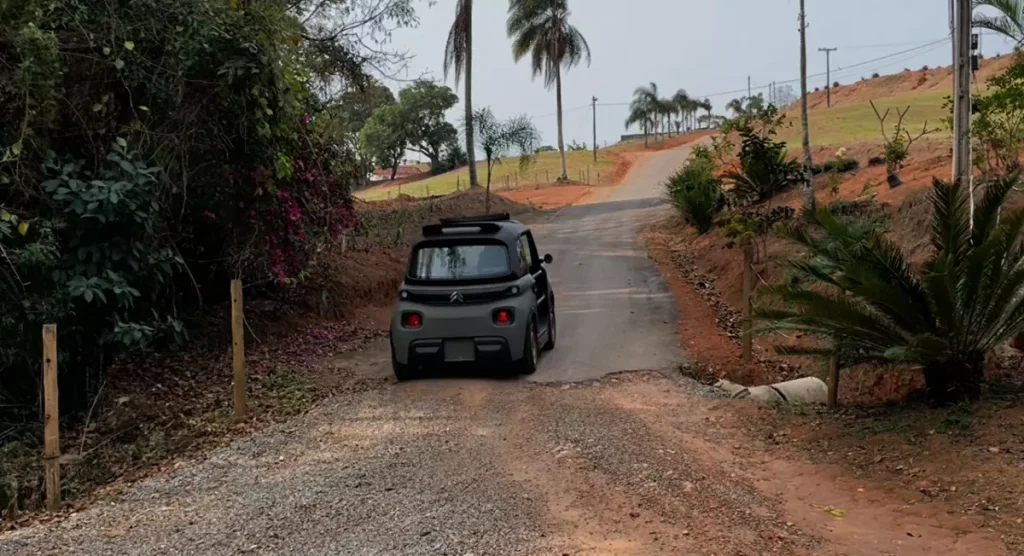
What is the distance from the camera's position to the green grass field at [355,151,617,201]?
5203cm

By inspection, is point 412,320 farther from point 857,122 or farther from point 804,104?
point 857,122

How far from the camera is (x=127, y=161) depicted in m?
9.26

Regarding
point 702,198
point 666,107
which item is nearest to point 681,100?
point 666,107

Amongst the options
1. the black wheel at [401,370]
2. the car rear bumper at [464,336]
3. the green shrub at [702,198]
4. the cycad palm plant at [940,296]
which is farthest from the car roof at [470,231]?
the green shrub at [702,198]

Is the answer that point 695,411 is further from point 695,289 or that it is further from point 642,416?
point 695,289

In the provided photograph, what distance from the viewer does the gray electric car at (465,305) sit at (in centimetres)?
884

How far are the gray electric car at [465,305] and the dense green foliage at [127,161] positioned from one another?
2.62 meters

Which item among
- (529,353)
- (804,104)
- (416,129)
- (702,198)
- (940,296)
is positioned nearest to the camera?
(940,296)

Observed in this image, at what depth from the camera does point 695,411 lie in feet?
25.1

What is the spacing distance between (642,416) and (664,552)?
10.5 ft

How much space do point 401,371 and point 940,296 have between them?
18.3ft

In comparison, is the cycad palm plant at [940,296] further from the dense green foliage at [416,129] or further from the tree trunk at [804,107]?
the dense green foliage at [416,129]

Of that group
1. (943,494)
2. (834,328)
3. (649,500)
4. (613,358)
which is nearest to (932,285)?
(834,328)

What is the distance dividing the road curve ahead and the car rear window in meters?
1.40
